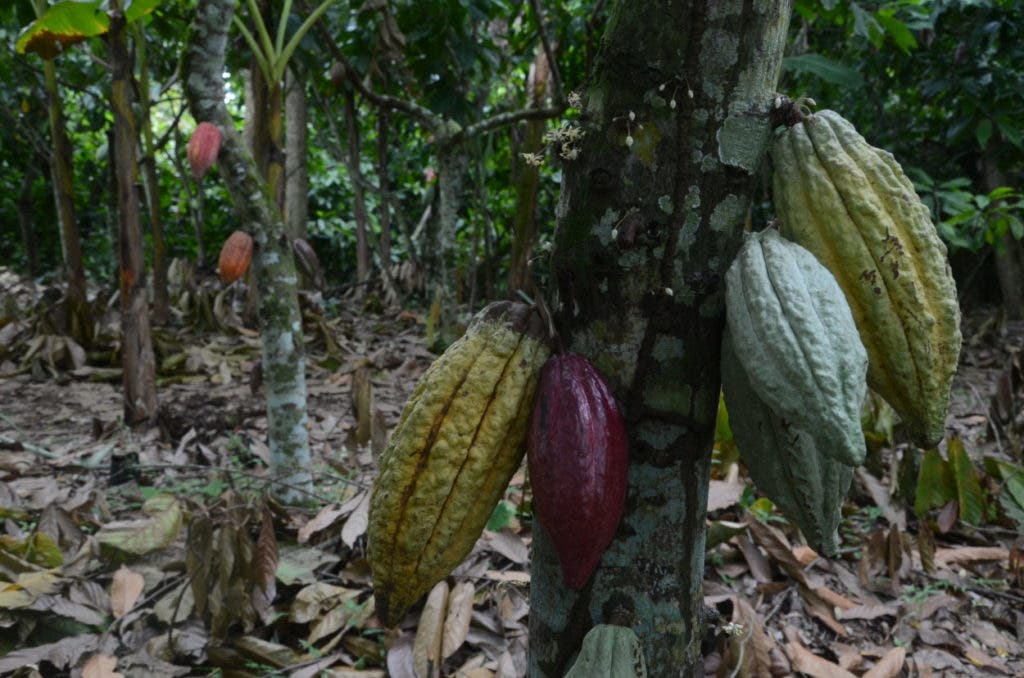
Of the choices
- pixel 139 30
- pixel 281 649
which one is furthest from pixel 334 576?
pixel 139 30

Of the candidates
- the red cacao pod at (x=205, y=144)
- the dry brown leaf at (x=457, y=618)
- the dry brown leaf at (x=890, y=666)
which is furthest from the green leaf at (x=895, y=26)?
the dry brown leaf at (x=457, y=618)

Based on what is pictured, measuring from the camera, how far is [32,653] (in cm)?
135

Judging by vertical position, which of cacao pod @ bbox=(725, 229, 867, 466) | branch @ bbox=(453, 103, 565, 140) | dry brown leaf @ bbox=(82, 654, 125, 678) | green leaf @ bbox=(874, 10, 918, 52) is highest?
green leaf @ bbox=(874, 10, 918, 52)

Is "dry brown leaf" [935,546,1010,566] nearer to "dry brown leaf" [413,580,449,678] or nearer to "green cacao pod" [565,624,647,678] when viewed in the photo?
"dry brown leaf" [413,580,449,678]

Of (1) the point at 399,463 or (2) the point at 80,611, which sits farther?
(2) the point at 80,611

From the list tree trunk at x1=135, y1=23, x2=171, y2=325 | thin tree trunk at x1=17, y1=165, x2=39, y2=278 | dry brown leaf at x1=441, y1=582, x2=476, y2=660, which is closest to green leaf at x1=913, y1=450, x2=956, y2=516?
dry brown leaf at x1=441, y1=582, x2=476, y2=660

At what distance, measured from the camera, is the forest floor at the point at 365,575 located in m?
1.39

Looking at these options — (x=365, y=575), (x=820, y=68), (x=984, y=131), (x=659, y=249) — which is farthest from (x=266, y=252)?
(x=984, y=131)

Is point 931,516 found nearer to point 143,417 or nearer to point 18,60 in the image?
point 143,417

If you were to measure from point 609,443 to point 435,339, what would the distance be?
3.61 m

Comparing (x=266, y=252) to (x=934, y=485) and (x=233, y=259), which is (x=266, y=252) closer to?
(x=233, y=259)

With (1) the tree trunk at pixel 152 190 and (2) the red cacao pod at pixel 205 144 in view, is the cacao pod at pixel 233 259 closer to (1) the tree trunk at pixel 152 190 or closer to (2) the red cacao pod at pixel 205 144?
(1) the tree trunk at pixel 152 190

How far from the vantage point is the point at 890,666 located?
145cm

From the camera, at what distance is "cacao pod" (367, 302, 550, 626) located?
68 cm
